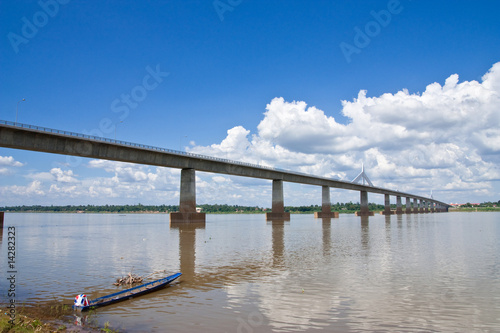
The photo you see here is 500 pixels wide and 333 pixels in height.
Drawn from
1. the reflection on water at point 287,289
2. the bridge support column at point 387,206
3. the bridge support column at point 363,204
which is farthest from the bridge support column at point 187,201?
the bridge support column at point 387,206

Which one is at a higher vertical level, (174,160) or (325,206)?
(174,160)

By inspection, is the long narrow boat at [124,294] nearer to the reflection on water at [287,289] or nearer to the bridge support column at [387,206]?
the reflection on water at [287,289]

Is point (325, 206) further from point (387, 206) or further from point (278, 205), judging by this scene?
point (387, 206)

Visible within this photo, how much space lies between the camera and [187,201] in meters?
73.0

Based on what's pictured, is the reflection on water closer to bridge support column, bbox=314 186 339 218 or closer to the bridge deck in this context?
the bridge deck

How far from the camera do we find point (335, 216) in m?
123

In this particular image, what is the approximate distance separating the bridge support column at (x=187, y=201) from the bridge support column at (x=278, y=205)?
25.9m

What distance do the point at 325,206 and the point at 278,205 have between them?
3017cm

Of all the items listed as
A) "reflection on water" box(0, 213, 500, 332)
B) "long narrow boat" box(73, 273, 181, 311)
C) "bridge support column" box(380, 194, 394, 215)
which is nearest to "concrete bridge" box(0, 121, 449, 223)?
"reflection on water" box(0, 213, 500, 332)

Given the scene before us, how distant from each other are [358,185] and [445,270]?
132 m

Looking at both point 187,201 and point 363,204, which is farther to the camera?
point 363,204

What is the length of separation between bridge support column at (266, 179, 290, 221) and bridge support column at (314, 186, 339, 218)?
24.3 m

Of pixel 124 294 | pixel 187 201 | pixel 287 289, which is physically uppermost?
pixel 187 201

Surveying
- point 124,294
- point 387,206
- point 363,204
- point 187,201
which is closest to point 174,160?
point 187,201
